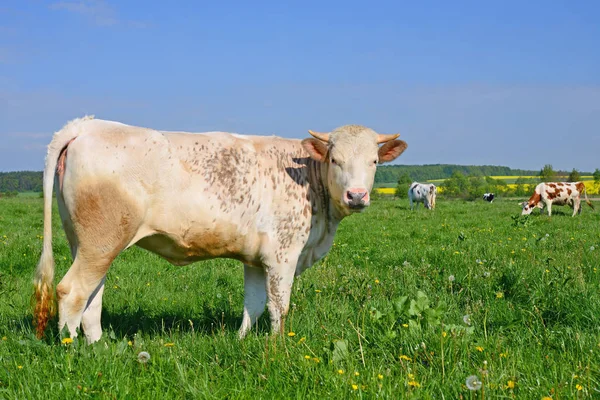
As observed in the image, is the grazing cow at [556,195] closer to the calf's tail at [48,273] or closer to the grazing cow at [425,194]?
the grazing cow at [425,194]

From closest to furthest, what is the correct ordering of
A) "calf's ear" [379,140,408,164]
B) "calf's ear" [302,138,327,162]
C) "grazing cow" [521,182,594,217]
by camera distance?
"calf's ear" [302,138,327,162] → "calf's ear" [379,140,408,164] → "grazing cow" [521,182,594,217]

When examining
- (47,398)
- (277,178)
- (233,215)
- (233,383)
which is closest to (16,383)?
(47,398)

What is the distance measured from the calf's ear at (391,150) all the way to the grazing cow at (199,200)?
0.04ft

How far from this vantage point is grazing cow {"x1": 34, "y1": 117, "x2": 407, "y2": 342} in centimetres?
494

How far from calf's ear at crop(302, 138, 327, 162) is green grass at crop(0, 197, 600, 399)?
163 centimetres

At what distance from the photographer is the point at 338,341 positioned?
423 centimetres

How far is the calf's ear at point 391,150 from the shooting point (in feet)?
→ 20.2

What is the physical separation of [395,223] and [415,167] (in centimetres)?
15260

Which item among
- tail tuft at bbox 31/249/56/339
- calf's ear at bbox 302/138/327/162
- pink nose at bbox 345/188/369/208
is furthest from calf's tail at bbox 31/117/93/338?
pink nose at bbox 345/188/369/208

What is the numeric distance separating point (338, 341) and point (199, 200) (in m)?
1.87

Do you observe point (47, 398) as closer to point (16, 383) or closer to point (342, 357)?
point (16, 383)

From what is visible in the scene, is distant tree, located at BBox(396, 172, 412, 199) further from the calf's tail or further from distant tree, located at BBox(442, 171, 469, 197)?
the calf's tail

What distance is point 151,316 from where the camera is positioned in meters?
6.58

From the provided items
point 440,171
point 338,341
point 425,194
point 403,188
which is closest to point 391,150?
point 338,341
